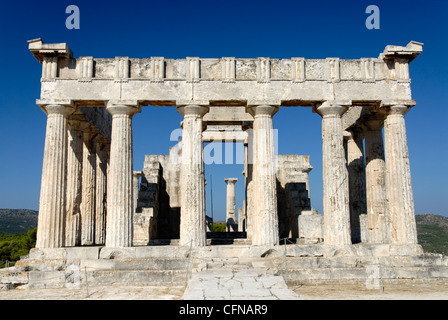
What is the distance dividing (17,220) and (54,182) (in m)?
102

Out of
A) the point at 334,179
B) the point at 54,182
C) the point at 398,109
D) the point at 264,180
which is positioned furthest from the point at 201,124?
the point at 398,109

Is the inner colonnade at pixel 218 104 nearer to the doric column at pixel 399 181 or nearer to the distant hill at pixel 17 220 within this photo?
the doric column at pixel 399 181

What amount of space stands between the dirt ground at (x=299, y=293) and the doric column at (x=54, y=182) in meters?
3.21

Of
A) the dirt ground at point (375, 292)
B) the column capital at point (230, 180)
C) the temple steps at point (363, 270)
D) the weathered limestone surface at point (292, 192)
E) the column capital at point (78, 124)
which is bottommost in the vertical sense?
the dirt ground at point (375, 292)

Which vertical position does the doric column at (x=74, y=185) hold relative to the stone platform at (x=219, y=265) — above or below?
above

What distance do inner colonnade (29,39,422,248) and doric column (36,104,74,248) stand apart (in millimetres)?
40

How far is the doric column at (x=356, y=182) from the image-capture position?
24702 millimetres

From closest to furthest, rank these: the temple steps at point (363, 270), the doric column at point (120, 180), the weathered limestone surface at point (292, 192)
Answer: the temple steps at point (363, 270), the doric column at point (120, 180), the weathered limestone surface at point (292, 192)

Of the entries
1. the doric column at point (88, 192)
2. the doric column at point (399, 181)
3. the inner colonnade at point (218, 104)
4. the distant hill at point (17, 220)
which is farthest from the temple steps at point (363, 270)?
the distant hill at point (17, 220)

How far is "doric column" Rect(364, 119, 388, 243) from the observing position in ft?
75.0

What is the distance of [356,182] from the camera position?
976 inches

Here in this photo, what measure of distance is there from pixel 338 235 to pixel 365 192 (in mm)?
5684
